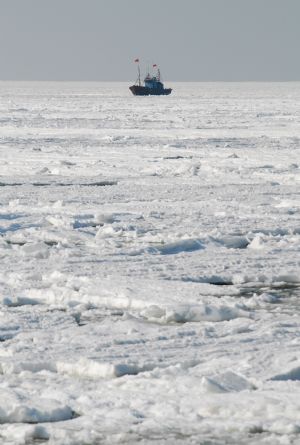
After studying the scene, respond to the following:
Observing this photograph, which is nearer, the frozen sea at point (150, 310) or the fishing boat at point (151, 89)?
the frozen sea at point (150, 310)

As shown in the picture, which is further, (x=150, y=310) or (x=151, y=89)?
(x=151, y=89)

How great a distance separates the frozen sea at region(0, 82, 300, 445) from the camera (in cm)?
430

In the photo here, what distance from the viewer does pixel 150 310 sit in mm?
6152

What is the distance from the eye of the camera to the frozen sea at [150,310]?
4.30 meters

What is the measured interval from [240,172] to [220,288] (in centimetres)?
889

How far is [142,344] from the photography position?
5426 millimetres

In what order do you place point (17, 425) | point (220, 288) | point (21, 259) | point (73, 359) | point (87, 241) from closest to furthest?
1. point (17, 425)
2. point (73, 359)
3. point (220, 288)
4. point (21, 259)
5. point (87, 241)

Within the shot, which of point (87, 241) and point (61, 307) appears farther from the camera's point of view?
point (87, 241)

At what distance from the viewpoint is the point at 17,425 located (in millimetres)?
4230

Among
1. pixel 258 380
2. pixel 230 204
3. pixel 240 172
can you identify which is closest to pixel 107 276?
pixel 258 380

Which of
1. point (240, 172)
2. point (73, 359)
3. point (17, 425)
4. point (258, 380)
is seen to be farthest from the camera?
point (240, 172)

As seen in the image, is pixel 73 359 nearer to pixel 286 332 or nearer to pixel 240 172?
pixel 286 332

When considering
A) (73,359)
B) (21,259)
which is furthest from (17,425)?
(21,259)
